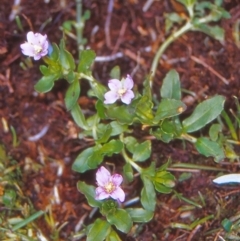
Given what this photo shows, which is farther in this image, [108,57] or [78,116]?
[108,57]

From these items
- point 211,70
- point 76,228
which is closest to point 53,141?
point 76,228

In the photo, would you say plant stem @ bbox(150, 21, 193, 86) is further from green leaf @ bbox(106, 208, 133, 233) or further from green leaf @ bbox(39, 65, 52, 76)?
green leaf @ bbox(106, 208, 133, 233)

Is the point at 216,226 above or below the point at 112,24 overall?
below

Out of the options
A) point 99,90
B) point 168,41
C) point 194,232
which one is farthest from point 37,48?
point 194,232

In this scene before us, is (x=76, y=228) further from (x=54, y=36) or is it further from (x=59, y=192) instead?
(x=54, y=36)

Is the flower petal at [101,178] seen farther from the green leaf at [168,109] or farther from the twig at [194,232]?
the twig at [194,232]

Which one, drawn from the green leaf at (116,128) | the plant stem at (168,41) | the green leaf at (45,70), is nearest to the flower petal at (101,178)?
the green leaf at (116,128)

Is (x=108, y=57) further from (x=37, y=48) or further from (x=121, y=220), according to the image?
(x=121, y=220)
